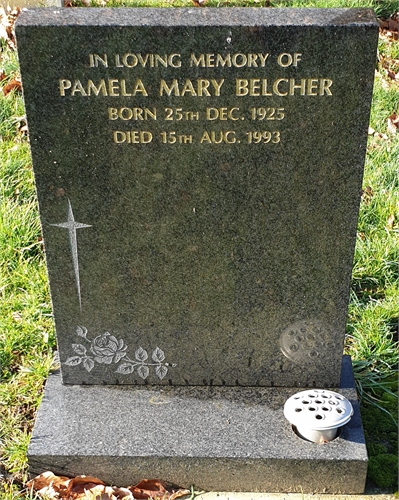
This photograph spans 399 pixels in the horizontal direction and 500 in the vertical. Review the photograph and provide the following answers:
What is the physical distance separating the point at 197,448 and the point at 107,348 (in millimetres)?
541

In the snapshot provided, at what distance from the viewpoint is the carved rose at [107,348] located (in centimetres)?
276

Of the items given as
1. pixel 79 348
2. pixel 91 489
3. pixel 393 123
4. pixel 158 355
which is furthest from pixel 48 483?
pixel 393 123

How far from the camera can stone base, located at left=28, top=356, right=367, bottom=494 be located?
2.55 m

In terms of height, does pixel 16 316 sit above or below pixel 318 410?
above

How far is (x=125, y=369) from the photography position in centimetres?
282

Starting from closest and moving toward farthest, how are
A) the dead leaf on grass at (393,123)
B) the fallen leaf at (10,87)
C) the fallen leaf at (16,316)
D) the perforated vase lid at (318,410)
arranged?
the perforated vase lid at (318,410)
the fallen leaf at (16,316)
the dead leaf on grass at (393,123)
the fallen leaf at (10,87)

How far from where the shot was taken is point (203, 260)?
259 centimetres

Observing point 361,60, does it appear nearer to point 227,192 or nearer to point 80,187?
point 227,192

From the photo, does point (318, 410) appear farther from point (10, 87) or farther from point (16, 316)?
point (10, 87)

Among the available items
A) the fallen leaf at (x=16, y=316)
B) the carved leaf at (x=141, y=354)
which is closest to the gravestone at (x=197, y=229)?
the carved leaf at (x=141, y=354)

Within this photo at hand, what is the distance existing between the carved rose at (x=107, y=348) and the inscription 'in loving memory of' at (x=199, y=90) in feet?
2.76

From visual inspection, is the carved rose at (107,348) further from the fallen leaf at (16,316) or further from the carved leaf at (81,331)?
the fallen leaf at (16,316)

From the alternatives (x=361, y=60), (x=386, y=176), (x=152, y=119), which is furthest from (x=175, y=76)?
(x=386, y=176)

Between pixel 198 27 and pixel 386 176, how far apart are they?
7.48 ft
